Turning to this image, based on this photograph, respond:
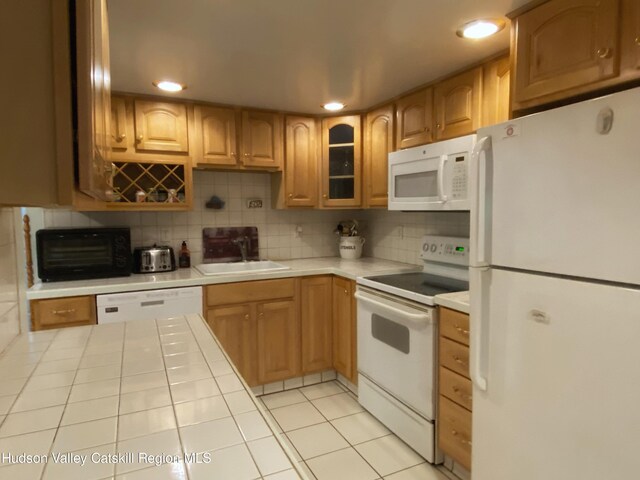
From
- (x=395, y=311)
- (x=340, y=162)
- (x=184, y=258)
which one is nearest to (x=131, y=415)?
(x=395, y=311)

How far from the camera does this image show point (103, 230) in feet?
8.04

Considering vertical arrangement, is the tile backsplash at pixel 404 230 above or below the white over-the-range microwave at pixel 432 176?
below

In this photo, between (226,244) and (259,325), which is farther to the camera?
(226,244)

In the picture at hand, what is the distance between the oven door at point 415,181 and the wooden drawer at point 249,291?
0.97 m

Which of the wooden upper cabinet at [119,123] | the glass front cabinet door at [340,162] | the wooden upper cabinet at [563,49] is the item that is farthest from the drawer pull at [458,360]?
the wooden upper cabinet at [119,123]

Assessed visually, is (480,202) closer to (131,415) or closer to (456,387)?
(456,387)

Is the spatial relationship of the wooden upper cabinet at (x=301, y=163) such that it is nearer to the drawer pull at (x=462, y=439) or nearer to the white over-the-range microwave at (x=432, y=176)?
the white over-the-range microwave at (x=432, y=176)

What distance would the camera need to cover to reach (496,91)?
76.9 inches

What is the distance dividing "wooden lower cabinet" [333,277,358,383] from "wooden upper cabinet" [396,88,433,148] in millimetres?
1065

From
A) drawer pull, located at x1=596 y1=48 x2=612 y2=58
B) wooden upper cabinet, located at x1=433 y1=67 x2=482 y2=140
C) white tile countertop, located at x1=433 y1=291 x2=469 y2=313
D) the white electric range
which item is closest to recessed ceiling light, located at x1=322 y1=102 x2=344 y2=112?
wooden upper cabinet, located at x1=433 y1=67 x2=482 y2=140

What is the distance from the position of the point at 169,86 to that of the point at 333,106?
3.86 ft

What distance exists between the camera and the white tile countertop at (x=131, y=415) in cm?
65

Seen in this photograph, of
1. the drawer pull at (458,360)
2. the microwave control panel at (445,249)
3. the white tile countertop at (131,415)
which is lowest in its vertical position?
the drawer pull at (458,360)

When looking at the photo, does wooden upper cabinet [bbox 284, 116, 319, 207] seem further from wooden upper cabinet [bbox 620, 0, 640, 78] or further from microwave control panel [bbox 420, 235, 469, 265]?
wooden upper cabinet [bbox 620, 0, 640, 78]
